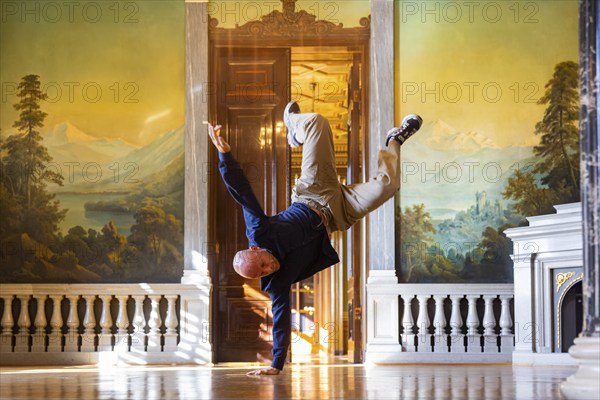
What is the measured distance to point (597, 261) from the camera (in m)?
4.12

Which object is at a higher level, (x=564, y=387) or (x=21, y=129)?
(x=21, y=129)

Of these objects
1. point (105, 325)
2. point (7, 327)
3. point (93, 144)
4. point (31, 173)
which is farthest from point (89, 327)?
point (93, 144)

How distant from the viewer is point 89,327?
29.7 feet

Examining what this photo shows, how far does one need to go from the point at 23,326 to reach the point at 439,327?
13.0 ft

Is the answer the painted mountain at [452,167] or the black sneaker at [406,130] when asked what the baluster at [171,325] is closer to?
the painted mountain at [452,167]

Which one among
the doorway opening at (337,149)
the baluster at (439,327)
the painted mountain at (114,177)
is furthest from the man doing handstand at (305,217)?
the doorway opening at (337,149)

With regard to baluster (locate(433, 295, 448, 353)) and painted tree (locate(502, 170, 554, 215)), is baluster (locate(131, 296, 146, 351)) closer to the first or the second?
baluster (locate(433, 295, 448, 353))

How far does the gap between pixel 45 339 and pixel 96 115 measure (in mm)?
2219

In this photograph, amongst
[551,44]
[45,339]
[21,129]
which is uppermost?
[551,44]

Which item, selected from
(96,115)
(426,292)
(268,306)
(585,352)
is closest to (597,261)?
(585,352)

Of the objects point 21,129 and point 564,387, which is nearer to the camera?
→ point 564,387

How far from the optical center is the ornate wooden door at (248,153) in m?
9.34

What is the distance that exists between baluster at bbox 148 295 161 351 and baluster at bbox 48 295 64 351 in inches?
33.3

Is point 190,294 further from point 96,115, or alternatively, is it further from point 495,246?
point 495,246
